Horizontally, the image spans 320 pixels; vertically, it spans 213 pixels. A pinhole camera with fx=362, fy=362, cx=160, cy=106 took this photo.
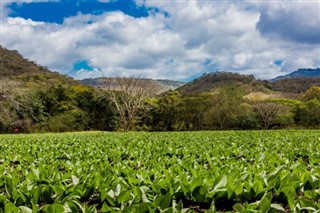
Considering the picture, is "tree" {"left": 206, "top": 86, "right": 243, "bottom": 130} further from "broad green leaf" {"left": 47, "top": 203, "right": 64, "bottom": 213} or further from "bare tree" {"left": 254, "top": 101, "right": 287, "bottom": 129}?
"broad green leaf" {"left": 47, "top": 203, "right": 64, "bottom": 213}

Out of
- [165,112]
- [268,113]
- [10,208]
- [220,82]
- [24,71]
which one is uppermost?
[24,71]

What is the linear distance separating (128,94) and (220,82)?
273 feet

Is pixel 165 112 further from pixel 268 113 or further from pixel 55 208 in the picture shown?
pixel 55 208

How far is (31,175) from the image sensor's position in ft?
17.3

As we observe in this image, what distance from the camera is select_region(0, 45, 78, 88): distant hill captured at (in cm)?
8062

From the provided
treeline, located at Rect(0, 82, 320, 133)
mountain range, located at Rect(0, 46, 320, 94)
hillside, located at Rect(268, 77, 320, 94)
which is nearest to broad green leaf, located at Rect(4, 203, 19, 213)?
treeline, located at Rect(0, 82, 320, 133)

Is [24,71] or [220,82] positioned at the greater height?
[24,71]

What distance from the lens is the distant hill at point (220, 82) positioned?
119 meters

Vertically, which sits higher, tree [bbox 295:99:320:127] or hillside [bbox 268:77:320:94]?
hillside [bbox 268:77:320:94]

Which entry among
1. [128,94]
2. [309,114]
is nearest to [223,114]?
[309,114]

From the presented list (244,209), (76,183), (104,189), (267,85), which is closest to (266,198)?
(244,209)

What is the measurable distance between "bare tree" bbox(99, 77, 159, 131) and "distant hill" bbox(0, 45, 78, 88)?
90.7 feet

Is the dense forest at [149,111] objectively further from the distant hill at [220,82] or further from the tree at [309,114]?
the distant hill at [220,82]

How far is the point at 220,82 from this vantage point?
131 m
